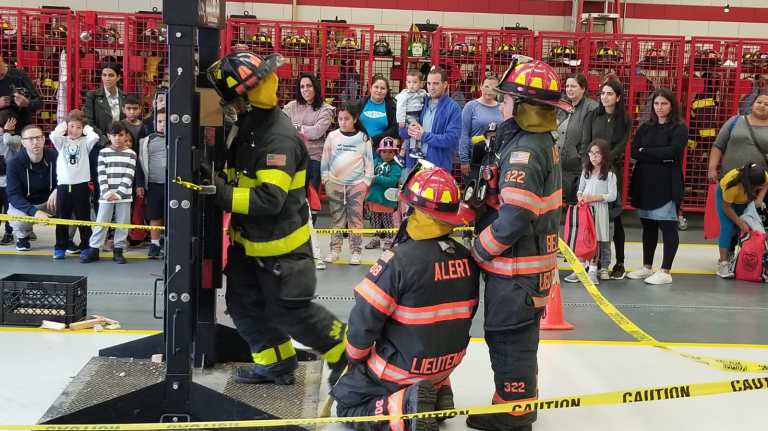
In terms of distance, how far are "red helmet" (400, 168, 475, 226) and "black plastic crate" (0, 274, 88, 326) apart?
10.7 ft

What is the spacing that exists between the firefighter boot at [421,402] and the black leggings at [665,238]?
17.3 ft

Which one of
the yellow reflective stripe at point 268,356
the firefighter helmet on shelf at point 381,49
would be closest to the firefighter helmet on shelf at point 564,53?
the firefighter helmet on shelf at point 381,49

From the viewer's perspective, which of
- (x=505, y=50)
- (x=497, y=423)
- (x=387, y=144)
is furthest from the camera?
(x=505, y=50)

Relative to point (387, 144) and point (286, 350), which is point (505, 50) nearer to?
point (387, 144)

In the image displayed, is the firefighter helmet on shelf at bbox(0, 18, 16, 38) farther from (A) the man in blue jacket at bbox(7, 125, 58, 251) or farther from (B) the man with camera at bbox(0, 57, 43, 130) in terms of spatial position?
(A) the man in blue jacket at bbox(7, 125, 58, 251)

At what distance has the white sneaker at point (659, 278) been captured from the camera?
29.2ft

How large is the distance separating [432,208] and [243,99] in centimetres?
121

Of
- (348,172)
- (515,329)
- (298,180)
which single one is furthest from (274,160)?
(348,172)

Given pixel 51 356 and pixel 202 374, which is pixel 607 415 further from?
pixel 51 356

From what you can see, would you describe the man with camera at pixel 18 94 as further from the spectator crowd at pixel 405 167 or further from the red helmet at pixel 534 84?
the red helmet at pixel 534 84

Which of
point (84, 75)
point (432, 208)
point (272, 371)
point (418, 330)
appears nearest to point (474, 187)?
point (432, 208)

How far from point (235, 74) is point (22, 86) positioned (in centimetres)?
688

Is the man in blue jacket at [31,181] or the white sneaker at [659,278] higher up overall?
the man in blue jacket at [31,181]

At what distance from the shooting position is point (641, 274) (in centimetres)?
916
